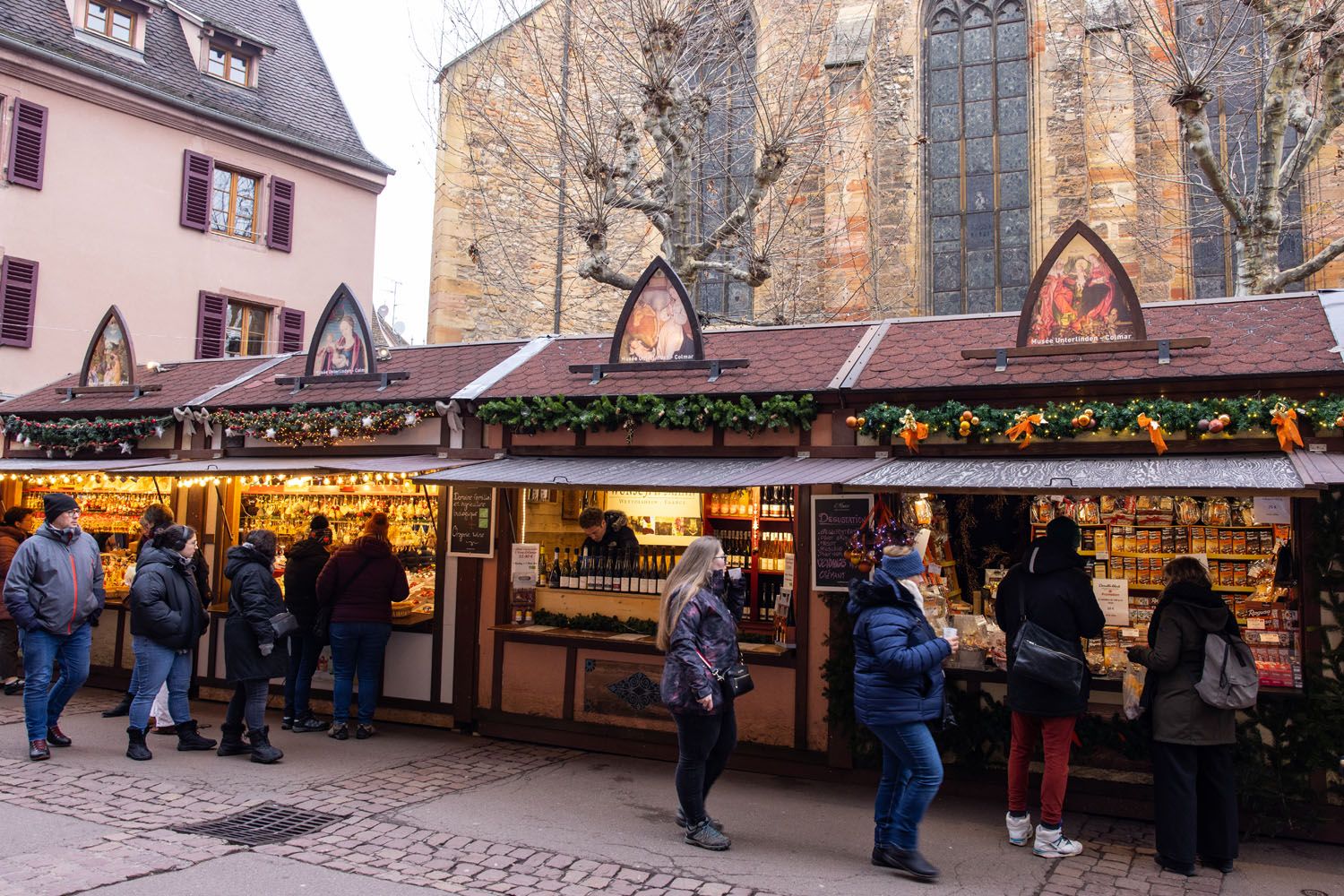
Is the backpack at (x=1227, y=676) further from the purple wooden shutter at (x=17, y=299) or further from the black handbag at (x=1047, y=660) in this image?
the purple wooden shutter at (x=17, y=299)

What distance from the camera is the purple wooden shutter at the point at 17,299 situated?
15.2 m

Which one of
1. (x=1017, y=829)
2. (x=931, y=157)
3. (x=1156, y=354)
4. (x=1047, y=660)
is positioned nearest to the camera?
(x=1047, y=660)

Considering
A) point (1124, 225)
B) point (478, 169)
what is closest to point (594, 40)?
point (478, 169)

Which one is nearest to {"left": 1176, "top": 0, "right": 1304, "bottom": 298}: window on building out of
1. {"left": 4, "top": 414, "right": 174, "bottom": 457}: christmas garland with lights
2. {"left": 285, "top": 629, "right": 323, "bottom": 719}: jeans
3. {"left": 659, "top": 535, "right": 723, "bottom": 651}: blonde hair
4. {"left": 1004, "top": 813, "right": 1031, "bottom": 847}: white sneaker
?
{"left": 1004, "top": 813, "right": 1031, "bottom": 847}: white sneaker

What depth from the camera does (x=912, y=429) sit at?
6.68 meters

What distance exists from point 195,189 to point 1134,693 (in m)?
17.4

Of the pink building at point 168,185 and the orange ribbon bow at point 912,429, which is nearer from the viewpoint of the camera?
the orange ribbon bow at point 912,429

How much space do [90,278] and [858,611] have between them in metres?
15.7

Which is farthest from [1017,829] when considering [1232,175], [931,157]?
[931,157]

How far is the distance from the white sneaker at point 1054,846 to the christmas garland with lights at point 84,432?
8.69 meters

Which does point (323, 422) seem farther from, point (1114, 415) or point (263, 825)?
point (1114, 415)

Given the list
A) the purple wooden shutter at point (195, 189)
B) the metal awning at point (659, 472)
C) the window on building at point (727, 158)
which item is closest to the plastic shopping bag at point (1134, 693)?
the metal awning at point (659, 472)

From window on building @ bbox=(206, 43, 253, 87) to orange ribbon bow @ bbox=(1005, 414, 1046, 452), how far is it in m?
18.3

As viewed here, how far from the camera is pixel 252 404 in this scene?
948 centimetres
